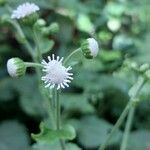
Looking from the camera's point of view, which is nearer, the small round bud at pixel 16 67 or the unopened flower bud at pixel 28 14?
the small round bud at pixel 16 67

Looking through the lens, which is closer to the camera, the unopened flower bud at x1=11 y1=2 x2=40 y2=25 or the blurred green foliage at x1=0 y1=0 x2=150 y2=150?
the unopened flower bud at x1=11 y1=2 x2=40 y2=25

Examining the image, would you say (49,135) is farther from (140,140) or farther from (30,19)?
(140,140)

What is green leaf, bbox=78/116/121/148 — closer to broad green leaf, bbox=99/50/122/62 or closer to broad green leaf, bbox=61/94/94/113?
broad green leaf, bbox=61/94/94/113

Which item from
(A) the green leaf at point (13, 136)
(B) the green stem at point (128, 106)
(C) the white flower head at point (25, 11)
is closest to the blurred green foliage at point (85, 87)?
(A) the green leaf at point (13, 136)

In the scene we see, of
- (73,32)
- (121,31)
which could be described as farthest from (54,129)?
(121,31)

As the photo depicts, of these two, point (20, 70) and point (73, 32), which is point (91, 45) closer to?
point (20, 70)

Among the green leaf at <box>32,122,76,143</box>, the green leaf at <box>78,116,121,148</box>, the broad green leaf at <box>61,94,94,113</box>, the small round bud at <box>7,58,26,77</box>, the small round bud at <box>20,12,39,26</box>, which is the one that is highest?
the small round bud at <box>20,12,39,26</box>

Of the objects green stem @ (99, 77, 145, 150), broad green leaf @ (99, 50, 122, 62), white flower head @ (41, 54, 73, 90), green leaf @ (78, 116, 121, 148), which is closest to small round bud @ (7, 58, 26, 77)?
white flower head @ (41, 54, 73, 90)

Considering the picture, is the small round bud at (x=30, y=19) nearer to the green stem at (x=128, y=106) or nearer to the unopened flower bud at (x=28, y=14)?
the unopened flower bud at (x=28, y=14)
